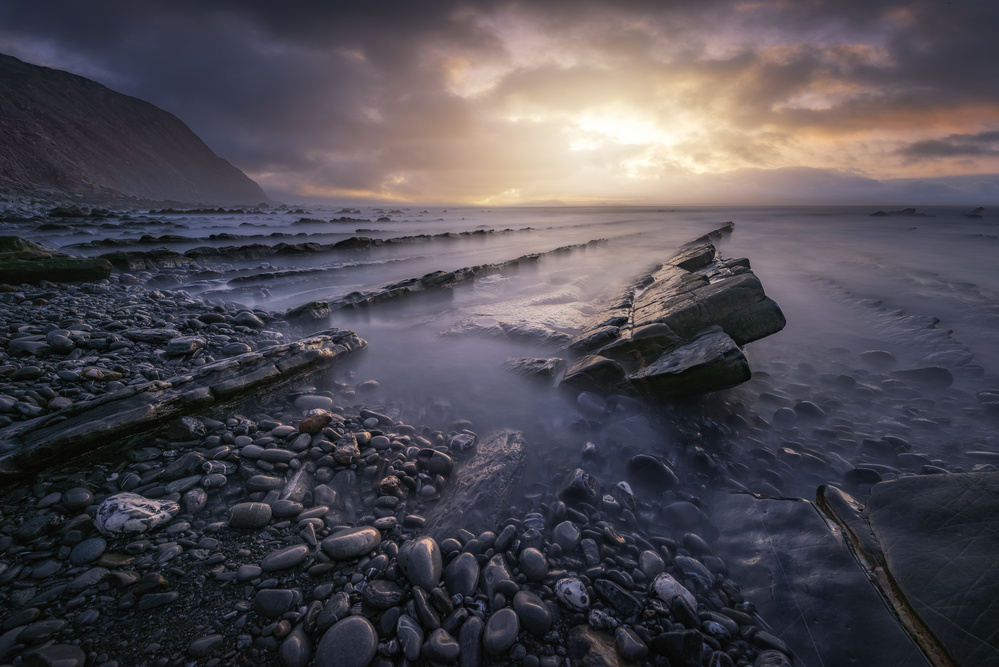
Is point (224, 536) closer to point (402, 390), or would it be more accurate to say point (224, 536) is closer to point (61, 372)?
point (402, 390)

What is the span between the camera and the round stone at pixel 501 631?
1.79 meters

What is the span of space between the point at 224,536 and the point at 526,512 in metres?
2.06

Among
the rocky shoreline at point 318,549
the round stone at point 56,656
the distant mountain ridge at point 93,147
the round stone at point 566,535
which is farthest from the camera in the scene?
the distant mountain ridge at point 93,147

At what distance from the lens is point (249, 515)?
2322 mm

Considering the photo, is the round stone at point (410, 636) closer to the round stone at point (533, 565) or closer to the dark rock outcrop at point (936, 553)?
the round stone at point (533, 565)

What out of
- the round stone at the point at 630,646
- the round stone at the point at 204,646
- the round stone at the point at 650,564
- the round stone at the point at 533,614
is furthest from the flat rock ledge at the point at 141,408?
the round stone at the point at 650,564

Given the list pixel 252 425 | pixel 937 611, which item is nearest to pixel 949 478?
pixel 937 611

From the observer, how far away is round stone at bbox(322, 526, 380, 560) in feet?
7.04

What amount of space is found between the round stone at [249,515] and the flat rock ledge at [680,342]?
3.53 m

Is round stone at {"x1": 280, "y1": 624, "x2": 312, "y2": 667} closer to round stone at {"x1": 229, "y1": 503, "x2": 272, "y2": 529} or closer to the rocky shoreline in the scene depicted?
the rocky shoreline

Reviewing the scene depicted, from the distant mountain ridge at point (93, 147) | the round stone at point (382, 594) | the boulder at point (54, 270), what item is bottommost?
the round stone at point (382, 594)

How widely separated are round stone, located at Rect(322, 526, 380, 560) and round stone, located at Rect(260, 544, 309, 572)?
125mm

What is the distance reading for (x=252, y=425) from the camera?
3.30 m

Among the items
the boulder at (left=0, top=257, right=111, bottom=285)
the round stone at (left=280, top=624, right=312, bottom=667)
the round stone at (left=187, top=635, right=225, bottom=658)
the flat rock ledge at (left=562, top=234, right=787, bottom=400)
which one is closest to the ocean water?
the flat rock ledge at (left=562, top=234, right=787, bottom=400)
